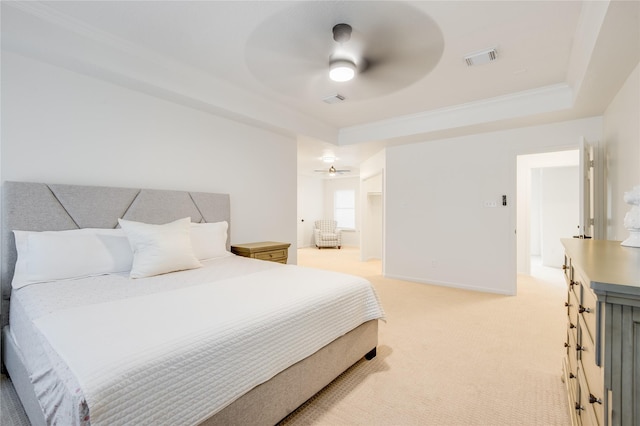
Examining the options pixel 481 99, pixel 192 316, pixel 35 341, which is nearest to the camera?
pixel 35 341

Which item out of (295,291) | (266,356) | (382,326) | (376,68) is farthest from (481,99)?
(266,356)

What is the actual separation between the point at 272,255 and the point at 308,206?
5826mm

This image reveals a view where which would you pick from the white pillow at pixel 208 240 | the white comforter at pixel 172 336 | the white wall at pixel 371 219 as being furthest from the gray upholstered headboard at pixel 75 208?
the white wall at pixel 371 219

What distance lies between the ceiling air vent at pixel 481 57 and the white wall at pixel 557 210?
4777 mm

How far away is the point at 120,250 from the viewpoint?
2408 mm

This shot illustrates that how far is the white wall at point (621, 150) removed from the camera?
2.29 metres

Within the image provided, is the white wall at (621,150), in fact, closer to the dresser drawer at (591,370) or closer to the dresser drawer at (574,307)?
the dresser drawer at (574,307)

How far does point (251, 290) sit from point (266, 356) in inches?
20.1

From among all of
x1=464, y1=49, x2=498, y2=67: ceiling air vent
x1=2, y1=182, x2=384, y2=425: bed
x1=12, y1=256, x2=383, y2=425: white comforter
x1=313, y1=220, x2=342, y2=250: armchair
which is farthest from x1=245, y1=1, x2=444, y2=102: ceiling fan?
x1=313, y1=220, x2=342, y2=250: armchair

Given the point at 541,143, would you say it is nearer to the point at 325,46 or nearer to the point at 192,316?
the point at 325,46

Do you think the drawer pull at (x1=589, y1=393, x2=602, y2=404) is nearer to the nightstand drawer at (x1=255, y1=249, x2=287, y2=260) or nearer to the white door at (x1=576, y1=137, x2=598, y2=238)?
the white door at (x1=576, y1=137, x2=598, y2=238)

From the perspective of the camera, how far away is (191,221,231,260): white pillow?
2948mm

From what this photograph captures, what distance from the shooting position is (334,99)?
11.9 ft

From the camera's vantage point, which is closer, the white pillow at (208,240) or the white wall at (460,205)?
the white pillow at (208,240)
